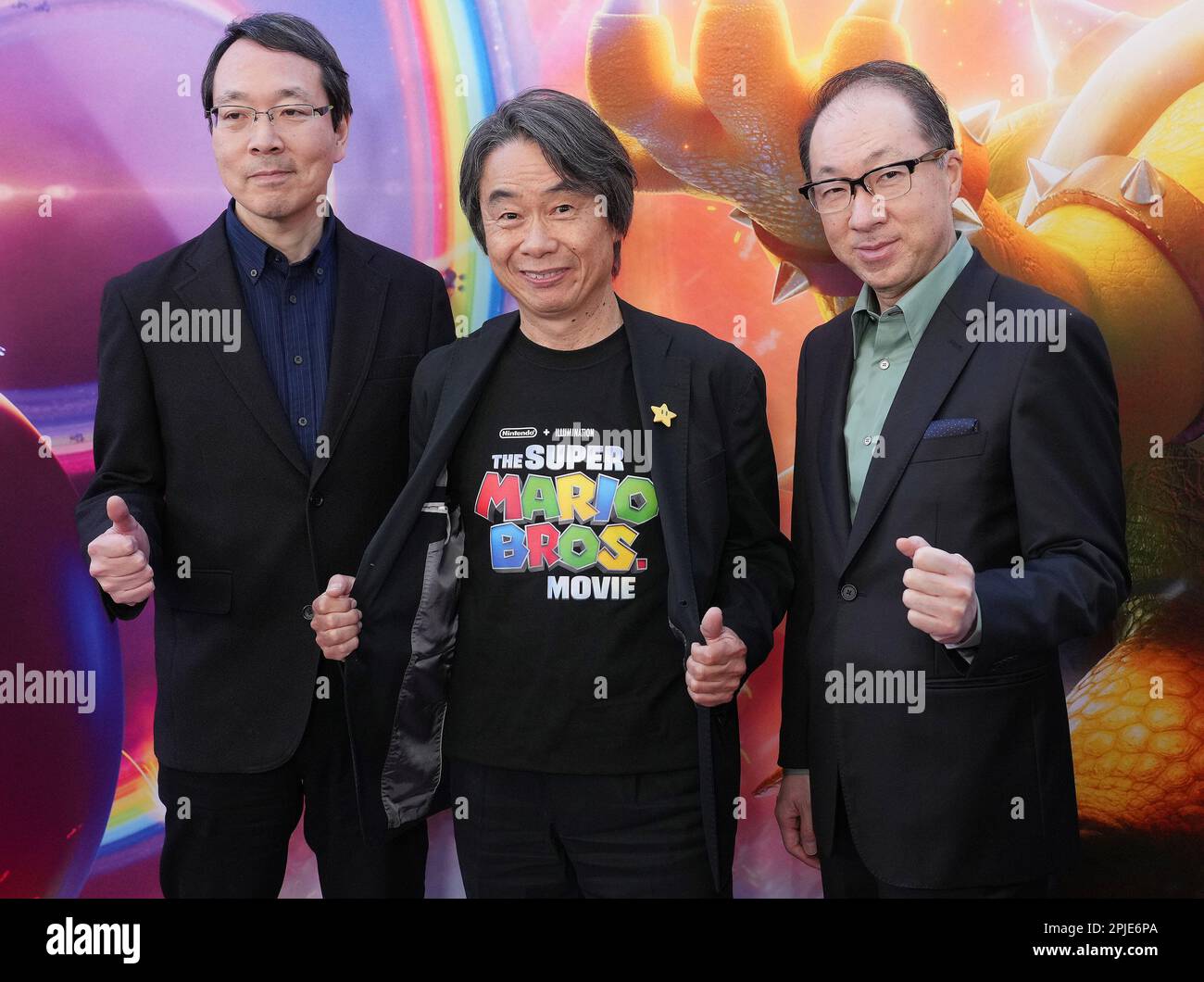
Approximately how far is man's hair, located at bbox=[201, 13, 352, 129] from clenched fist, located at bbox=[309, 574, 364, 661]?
1135 millimetres

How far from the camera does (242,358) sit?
2.38 m

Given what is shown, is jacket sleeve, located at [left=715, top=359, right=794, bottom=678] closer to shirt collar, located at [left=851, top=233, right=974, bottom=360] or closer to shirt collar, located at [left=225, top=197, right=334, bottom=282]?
shirt collar, located at [left=851, top=233, right=974, bottom=360]

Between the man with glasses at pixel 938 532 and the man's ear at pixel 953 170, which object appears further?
the man's ear at pixel 953 170

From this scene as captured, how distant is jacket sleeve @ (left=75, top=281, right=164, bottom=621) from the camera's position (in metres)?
2.38

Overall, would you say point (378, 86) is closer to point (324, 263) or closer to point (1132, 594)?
point (324, 263)

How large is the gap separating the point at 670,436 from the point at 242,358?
100 cm

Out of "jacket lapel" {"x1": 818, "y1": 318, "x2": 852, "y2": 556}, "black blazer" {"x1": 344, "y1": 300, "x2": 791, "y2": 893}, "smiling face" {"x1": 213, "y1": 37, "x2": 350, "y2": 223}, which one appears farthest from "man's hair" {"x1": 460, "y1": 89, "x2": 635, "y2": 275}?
"jacket lapel" {"x1": 818, "y1": 318, "x2": 852, "y2": 556}

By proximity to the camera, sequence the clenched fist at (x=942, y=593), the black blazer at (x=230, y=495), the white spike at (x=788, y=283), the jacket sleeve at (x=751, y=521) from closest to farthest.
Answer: the clenched fist at (x=942, y=593) → the jacket sleeve at (x=751, y=521) → the black blazer at (x=230, y=495) → the white spike at (x=788, y=283)

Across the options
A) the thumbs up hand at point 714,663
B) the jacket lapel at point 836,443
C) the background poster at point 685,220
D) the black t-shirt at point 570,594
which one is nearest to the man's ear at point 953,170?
the jacket lapel at point 836,443

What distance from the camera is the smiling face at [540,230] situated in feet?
7.23

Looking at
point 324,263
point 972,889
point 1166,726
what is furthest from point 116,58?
point 1166,726

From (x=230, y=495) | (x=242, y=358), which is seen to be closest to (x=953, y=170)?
(x=242, y=358)

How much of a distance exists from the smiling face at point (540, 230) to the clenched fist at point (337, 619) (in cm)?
72

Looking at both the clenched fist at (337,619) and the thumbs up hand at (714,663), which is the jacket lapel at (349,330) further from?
the thumbs up hand at (714,663)
